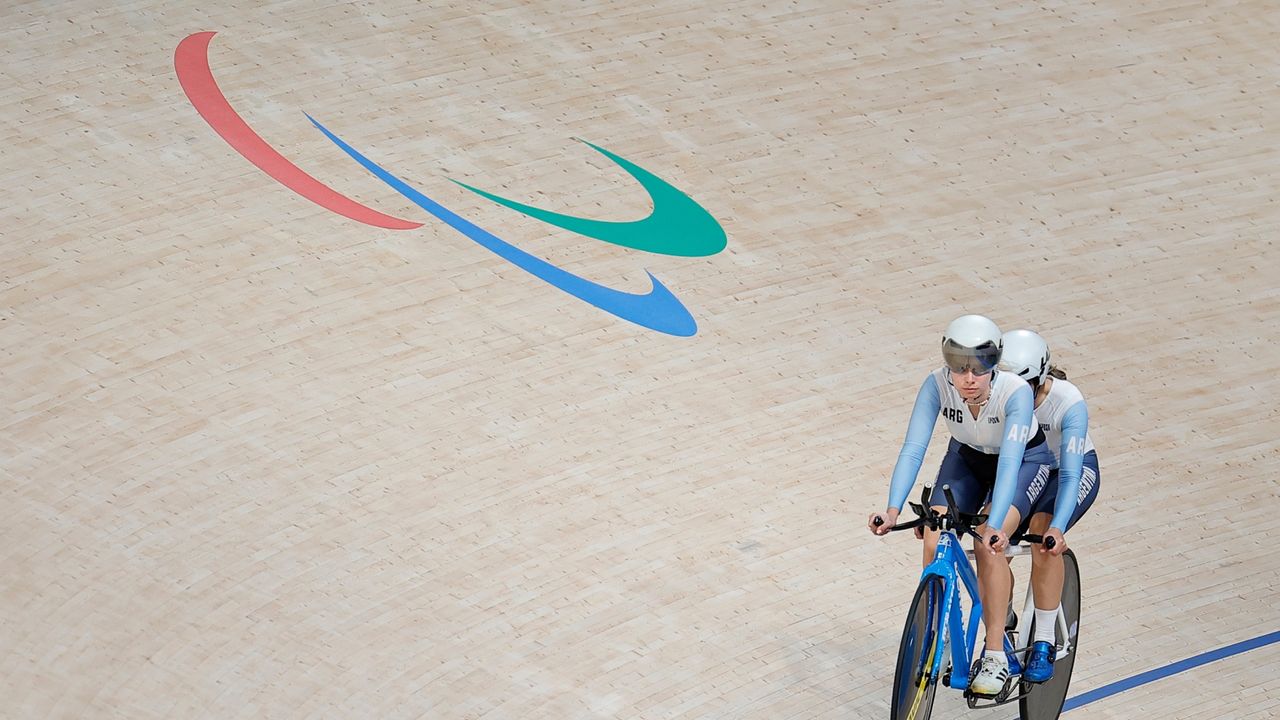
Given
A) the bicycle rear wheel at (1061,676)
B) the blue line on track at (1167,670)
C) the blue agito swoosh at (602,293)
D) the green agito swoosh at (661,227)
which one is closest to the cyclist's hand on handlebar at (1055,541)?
the bicycle rear wheel at (1061,676)

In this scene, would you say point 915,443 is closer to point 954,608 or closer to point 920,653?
point 954,608

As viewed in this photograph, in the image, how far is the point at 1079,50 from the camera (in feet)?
28.5

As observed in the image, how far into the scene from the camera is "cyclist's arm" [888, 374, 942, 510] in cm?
369

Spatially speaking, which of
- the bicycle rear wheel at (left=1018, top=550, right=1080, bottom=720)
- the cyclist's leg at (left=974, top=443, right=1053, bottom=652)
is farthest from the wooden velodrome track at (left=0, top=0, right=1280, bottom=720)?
the cyclist's leg at (left=974, top=443, right=1053, bottom=652)

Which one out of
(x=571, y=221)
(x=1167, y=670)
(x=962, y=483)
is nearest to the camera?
(x=962, y=483)

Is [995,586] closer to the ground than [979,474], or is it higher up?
closer to the ground

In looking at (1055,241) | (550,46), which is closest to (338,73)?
(550,46)

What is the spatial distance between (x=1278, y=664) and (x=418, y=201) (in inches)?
173

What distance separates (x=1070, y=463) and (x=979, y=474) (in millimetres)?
251

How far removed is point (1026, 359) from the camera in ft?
12.5

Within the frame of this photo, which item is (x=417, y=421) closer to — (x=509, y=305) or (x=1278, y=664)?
(x=509, y=305)

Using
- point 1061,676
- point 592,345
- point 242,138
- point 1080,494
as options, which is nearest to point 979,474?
point 1080,494

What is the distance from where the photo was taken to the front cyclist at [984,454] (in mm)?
3602

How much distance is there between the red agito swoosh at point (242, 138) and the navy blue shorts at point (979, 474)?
A: 3.69 metres
